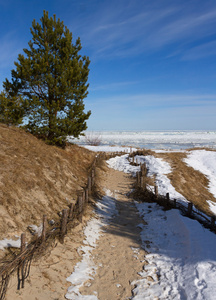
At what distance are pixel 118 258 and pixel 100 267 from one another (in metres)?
0.87

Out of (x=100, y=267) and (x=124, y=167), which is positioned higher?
(x=124, y=167)

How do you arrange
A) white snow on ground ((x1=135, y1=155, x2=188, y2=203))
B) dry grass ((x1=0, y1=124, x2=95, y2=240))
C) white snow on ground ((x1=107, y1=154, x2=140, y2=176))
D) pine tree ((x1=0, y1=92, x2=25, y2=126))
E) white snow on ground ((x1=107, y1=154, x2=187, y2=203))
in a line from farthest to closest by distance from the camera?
white snow on ground ((x1=107, y1=154, x2=140, y2=176)) → white snow on ground ((x1=107, y1=154, x2=187, y2=203)) → white snow on ground ((x1=135, y1=155, x2=188, y2=203)) → pine tree ((x1=0, y1=92, x2=25, y2=126)) → dry grass ((x1=0, y1=124, x2=95, y2=240))

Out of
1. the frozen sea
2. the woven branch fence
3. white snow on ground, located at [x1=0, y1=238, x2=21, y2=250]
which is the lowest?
the woven branch fence

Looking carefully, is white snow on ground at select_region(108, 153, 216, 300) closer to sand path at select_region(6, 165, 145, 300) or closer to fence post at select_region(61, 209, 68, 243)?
sand path at select_region(6, 165, 145, 300)

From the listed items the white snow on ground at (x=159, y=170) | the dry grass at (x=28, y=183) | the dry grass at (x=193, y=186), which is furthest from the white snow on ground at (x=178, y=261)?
the dry grass at (x=193, y=186)

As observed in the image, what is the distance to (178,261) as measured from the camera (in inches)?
259

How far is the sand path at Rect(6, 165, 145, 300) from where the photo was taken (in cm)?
499

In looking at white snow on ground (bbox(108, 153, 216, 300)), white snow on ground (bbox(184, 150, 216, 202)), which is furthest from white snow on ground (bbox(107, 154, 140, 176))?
white snow on ground (bbox(108, 153, 216, 300))

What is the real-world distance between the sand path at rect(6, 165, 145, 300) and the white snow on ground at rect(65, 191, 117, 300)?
151mm

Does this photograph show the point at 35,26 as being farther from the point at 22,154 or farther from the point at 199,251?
the point at 199,251

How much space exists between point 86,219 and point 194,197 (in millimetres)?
11829

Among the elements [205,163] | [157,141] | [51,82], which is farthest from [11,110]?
[157,141]

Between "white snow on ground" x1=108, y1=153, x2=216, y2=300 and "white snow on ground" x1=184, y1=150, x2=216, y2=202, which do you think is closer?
"white snow on ground" x1=108, y1=153, x2=216, y2=300

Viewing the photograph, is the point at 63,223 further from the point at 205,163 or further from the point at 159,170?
the point at 205,163
